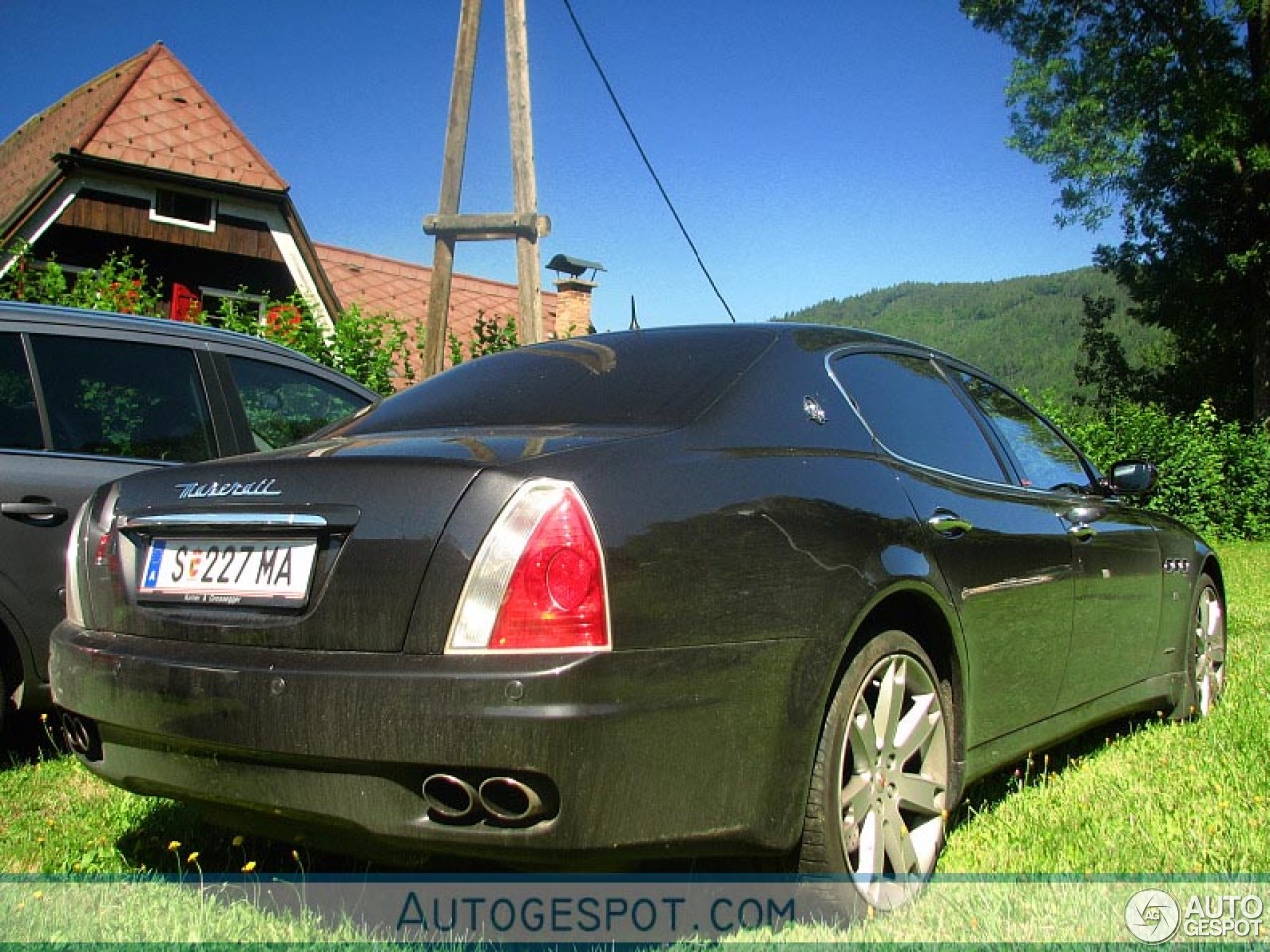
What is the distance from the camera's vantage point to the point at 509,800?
2182 millimetres

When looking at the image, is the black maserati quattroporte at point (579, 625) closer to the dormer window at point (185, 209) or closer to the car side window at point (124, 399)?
the car side window at point (124, 399)

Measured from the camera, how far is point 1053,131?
28781 mm

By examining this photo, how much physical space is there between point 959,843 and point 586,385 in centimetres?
164

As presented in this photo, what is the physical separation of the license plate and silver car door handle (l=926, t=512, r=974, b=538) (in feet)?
5.25

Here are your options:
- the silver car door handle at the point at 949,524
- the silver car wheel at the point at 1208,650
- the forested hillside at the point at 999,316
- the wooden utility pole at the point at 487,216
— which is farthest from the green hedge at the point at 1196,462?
the forested hillside at the point at 999,316

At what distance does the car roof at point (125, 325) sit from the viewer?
440 centimetres

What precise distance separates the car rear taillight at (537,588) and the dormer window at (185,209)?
26.6m

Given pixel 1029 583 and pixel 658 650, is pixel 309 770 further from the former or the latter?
pixel 1029 583

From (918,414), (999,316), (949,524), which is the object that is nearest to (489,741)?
(949,524)

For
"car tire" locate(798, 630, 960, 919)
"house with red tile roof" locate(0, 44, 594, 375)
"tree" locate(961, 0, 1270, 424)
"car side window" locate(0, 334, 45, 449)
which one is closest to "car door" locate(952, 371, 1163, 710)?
"car tire" locate(798, 630, 960, 919)

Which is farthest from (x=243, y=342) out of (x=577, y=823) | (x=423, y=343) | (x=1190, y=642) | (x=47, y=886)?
(x=423, y=343)

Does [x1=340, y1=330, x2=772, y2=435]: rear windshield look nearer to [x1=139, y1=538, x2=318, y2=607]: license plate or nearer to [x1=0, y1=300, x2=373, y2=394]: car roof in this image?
[x1=139, y1=538, x2=318, y2=607]: license plate

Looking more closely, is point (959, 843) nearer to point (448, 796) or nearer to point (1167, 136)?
point (448, 796)

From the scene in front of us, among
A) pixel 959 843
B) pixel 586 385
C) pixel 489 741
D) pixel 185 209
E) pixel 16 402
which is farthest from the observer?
pixel 185 209
